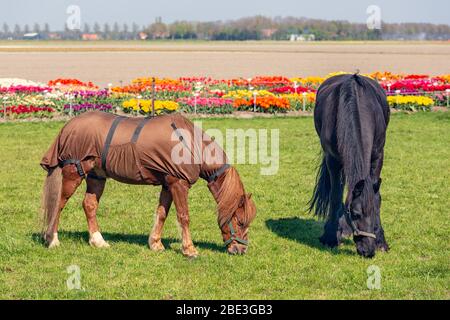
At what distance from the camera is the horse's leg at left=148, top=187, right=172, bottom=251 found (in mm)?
9945

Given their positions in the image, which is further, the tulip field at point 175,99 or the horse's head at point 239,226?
the tulip field at point 175,99

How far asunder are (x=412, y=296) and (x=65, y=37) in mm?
154386

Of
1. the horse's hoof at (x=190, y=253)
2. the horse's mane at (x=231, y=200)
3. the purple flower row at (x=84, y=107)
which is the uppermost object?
the horse's mane at (x=231, y=200)

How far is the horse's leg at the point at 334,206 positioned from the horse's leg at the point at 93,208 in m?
2.94

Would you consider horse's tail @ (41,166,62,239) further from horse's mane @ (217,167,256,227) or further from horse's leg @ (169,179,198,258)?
horse's mane @ (217,167,256,227)

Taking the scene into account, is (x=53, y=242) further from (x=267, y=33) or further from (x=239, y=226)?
(x=267, y=33)

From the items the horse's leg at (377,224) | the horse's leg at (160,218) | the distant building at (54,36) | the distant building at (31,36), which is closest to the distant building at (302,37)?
the distant building at (54,36)

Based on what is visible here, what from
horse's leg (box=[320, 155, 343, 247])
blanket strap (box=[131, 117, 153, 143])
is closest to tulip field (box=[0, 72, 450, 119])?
horse's leg (box=[320, 155, 343, 247])

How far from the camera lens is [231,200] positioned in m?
9.48

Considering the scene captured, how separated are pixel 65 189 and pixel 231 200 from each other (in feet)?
7.12

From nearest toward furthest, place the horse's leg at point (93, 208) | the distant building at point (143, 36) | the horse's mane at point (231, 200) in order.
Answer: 1. the horse's mane at point (231, 200)
2. the horse's leg at point (93, 208)
3. the distant building at point (143, 36)

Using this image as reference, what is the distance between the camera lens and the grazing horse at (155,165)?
31.3 feet

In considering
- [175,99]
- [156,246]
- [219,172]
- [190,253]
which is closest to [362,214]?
[219,172]

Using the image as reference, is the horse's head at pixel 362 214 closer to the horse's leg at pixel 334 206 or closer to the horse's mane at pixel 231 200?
the horse's leg at pixel 334 206
